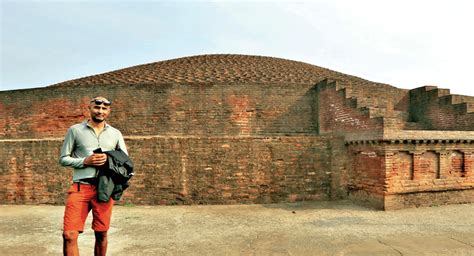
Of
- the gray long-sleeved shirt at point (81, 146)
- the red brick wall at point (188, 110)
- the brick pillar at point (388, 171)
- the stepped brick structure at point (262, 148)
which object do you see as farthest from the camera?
the red brick wall at point (188, 110)

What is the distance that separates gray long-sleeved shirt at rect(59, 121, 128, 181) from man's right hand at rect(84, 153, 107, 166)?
67 millimetres

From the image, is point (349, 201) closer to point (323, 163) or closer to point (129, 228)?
point (323, 163)

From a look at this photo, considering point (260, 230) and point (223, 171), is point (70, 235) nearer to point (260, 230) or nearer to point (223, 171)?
→ point (260, 230)

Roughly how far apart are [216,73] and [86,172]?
1172cm

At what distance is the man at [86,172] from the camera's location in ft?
9.48

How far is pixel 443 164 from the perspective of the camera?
7.70 m

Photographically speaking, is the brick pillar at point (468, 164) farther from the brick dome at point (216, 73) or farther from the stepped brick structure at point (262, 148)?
the brick dome at point (216, 73)

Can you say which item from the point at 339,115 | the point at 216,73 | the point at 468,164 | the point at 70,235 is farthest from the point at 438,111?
the point at 70,235

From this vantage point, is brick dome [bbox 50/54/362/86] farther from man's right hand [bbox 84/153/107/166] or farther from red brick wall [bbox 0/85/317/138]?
man's right hand [bbox 84/153/107/166]

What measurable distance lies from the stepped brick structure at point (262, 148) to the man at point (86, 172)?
15.8ft

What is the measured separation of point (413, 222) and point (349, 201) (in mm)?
2129

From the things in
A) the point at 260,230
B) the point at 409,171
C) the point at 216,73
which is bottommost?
the point at 260,230

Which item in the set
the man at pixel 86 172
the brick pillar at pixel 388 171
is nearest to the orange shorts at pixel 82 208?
the man at pixel 86 172

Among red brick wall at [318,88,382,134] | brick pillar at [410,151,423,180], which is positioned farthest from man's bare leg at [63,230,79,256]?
brick pillar at [410,151,423,180]
